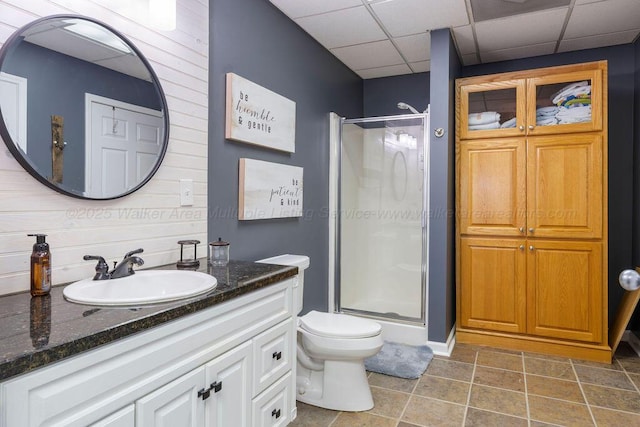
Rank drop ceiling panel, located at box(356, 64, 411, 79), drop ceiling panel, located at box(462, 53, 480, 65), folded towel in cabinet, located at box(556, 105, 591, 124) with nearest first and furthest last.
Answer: folded towel in cabinet, located at box(556, 105, 591, 124), drop ceiling panel, located at box(462, 53, 480, 65), drop ceiling panel, located at box(356, 64, 411, 79)

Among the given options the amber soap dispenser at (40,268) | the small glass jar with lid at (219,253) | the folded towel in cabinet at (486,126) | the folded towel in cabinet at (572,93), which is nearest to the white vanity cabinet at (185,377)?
the small glass jar with lid at (219,253)

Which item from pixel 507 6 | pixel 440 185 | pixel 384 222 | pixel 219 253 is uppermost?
pixel 507 6

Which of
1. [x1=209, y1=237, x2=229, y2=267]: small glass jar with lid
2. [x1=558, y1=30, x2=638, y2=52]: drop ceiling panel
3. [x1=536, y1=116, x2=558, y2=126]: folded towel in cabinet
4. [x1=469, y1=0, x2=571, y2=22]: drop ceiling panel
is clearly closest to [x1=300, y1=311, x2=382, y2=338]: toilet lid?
[x1=209, y1=237, x2=229, y2=267]: small glass jar with lid

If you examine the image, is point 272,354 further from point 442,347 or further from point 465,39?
point 465,39

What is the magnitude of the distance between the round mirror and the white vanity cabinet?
2.28ft

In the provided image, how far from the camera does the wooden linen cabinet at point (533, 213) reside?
2.76 meters

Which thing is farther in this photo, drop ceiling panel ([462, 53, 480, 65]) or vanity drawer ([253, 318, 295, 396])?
drop ceiling panel ([462, 53, 480, 65])

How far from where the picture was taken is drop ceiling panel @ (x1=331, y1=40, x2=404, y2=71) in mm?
3176

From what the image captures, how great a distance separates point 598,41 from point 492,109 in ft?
3.25

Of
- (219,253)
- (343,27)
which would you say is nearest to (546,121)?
(343,27)

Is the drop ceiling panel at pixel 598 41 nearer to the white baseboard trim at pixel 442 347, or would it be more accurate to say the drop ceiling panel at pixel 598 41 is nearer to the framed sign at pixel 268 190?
the framed sign at pixel 268 190

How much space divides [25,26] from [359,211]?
103 inches

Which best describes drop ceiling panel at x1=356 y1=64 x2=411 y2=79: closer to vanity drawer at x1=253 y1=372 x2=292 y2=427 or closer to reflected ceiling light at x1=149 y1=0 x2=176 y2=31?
reflected ceiling light at x1=149 y1=0 x2=176 y2=31

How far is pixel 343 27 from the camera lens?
2.82m
